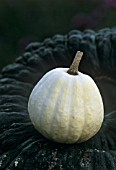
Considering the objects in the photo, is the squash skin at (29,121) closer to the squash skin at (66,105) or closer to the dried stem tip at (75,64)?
the squash skin at (66,105)

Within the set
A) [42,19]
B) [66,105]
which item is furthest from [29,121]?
[42,19]

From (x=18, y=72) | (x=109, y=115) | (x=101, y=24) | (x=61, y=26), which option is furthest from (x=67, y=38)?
(x=61, y=26)

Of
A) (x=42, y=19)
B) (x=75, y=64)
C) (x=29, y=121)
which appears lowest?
(x=29, y=121)

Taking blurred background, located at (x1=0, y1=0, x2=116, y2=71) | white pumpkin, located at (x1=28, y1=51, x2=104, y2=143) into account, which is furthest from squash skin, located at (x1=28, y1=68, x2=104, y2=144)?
blurred background, located at (x1=0, y1=0, x2=116, y2=71)

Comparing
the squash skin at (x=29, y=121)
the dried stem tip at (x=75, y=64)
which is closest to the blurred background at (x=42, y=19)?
the squash skin at (x=29, y=121)

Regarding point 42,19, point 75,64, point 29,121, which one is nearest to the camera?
point 75,64

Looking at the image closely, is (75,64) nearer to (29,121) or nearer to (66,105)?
(66,105)
